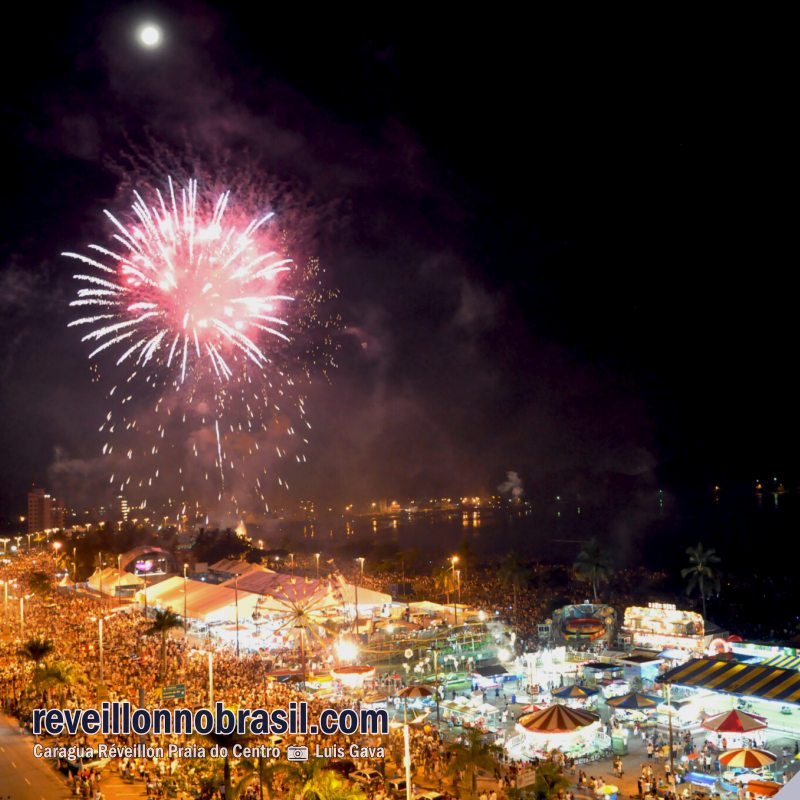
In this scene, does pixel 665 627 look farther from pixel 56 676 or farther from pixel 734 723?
pixel 56 676

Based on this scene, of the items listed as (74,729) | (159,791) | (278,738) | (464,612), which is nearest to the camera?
(159,791)

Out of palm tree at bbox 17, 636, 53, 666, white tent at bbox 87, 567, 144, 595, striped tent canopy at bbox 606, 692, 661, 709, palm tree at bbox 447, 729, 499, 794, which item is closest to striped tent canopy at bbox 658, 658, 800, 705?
striped tent canopy at bbox 606, 692, 661, 709

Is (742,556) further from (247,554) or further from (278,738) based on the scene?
(278,738)

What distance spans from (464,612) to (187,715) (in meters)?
19.5

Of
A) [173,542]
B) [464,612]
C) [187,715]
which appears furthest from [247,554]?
[187,715]

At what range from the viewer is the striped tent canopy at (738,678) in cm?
2297

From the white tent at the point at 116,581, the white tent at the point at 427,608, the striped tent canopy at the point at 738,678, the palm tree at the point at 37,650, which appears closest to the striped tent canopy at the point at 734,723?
the striped tent canopy at the point at 738,678

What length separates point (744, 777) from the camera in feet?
64.8

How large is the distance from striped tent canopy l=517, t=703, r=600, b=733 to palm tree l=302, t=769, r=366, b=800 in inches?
312

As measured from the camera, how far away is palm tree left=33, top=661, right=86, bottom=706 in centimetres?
2586

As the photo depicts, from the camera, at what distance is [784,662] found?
26.8 metres

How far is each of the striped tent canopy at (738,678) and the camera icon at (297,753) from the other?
524 inches

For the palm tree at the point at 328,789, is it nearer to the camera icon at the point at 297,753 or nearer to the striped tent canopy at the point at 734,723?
the camera icon at the point at 297,753

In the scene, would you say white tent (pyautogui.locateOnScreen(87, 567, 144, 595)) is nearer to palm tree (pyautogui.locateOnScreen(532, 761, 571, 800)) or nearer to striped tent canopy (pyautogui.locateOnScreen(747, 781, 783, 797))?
palm tree (pyautogui.locateOnScreen(532, 761, 571, 800))
